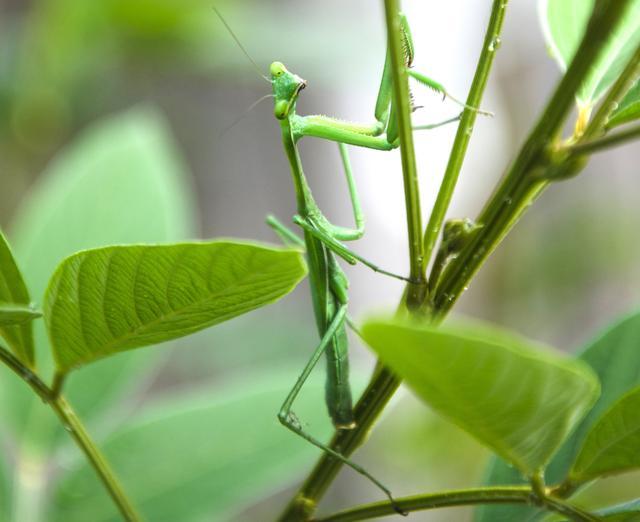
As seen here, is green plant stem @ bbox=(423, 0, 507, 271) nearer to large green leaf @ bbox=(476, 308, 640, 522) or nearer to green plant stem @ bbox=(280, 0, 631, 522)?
green plant stem @ bbox=(280, 0, 631, 522)

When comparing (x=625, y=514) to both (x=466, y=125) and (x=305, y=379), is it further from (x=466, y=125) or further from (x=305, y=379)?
(x=305, y=379)

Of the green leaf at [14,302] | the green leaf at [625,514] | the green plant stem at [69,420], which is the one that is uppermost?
the green leaf at [625,514]

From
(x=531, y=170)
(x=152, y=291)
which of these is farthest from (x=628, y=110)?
(x=152, y=291)

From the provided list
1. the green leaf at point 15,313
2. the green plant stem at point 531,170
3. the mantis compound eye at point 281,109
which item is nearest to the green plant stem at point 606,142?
the green plant stem at point 531,170

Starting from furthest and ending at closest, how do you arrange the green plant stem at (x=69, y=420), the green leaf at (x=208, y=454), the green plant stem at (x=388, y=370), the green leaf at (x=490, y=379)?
the green leaf at (x=208, y=454), the green plant stem at (x=69, y=420), the green plant stem at (x=388, y=370), the green leaf at (x=490, y=379)

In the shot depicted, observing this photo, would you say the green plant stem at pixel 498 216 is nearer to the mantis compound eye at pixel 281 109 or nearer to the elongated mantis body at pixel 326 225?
the elongated mantis body at pixel 326 225

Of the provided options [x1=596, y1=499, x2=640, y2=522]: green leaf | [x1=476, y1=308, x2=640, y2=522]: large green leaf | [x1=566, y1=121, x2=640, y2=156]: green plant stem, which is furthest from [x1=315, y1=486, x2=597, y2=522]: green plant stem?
[x1=566, y1=121, x2=640, y2=156]: green plant stem
